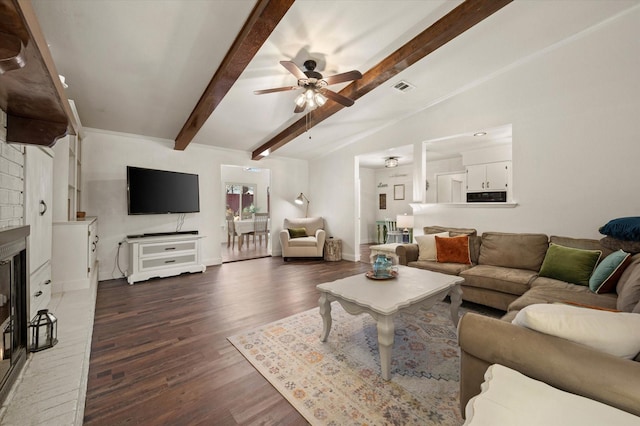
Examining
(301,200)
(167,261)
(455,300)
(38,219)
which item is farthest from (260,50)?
(301,200)

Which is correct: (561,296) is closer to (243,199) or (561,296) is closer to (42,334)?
(42,334)

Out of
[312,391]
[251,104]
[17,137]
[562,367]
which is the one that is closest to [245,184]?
[251,104]

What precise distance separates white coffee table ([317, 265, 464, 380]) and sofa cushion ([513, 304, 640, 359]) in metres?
0.85

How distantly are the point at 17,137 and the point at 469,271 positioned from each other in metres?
3.96

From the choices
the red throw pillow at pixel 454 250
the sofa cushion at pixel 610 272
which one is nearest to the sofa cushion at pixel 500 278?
the red throw pillow at pixel 454 250

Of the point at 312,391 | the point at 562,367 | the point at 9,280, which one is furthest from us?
Result: the point at 312,391

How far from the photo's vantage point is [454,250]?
11.1 feet

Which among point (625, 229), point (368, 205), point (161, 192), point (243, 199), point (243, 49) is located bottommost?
point (625, 229)

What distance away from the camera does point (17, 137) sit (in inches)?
61.4

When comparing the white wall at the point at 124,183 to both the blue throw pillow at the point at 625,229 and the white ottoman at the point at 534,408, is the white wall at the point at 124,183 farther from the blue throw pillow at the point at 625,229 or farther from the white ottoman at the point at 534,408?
the blue throw pillow at the point at 625,229

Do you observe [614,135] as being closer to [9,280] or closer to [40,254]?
[9,280]

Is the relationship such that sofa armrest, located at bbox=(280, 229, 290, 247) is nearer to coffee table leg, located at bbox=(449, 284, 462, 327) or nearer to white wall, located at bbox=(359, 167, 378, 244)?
white wall, located at bbox=(359, 167, 378, 244)

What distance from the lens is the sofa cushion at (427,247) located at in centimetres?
356

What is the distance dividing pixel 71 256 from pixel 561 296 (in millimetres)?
4891
